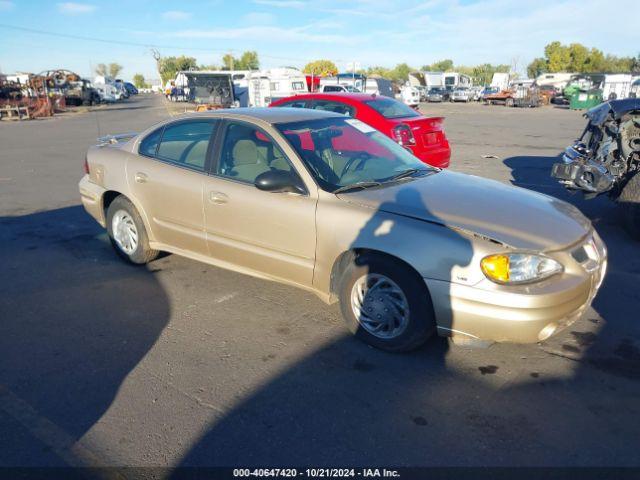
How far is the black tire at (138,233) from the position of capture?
504cm

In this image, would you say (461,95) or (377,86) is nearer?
(377,86)

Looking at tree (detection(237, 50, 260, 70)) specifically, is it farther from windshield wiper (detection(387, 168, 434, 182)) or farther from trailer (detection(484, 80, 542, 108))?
windshield wiper (detection(387, 168, 434, 182))

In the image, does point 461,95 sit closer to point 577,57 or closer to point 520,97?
point 520,97

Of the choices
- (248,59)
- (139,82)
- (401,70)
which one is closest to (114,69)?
(139,82)

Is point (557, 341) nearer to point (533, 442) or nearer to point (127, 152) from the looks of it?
point (533, 442)

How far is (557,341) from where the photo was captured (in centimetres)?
375

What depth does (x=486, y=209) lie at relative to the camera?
350cm

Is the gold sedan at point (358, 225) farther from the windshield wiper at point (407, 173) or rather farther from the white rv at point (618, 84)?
the white rv at point (618, 84)

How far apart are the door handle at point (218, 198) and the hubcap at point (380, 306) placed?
1334 millimetres

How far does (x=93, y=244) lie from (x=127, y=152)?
1.58 meters

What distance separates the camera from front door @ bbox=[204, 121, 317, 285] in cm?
381

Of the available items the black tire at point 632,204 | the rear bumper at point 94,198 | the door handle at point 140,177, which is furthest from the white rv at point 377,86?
the door handle at point 140,177

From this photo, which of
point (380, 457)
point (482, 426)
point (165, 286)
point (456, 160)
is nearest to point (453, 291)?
point (482, 426)

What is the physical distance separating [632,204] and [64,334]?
6257 millimetres
